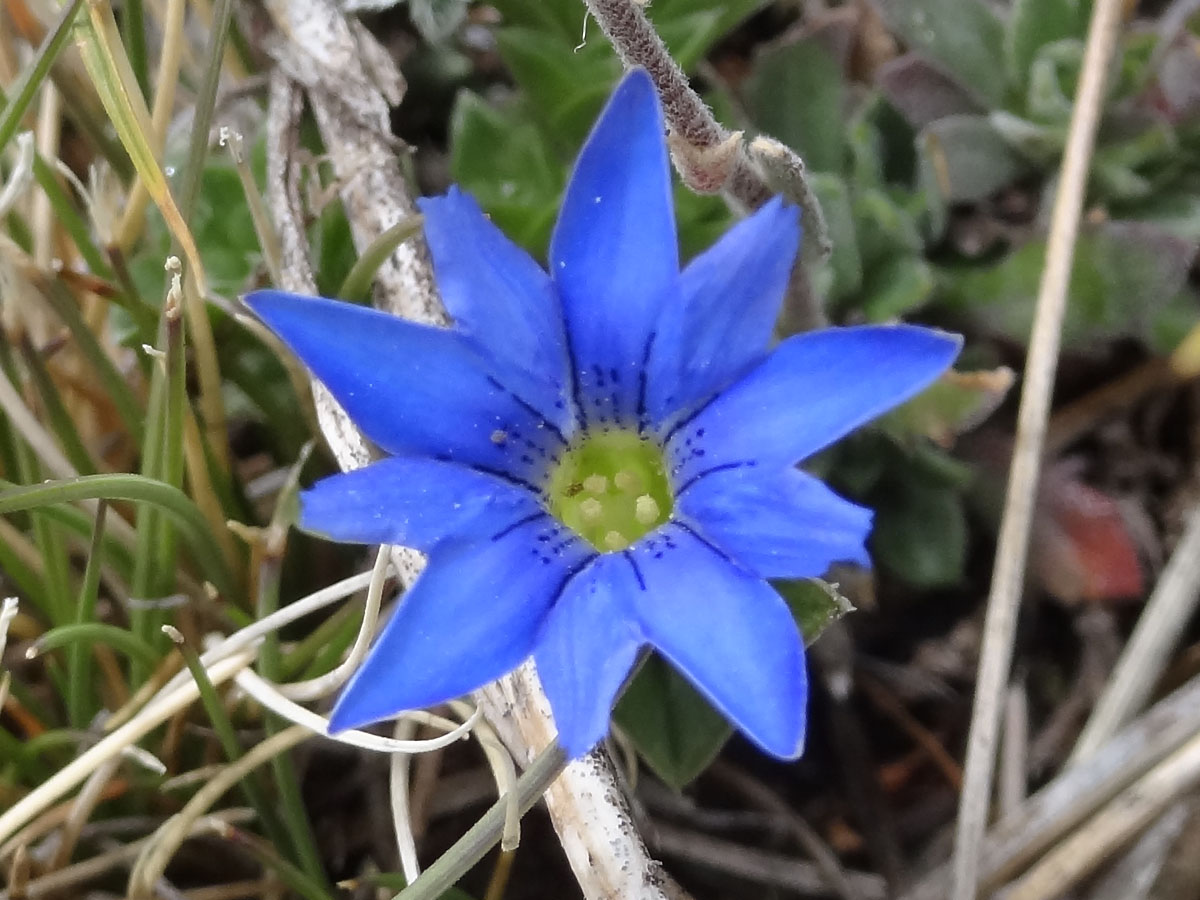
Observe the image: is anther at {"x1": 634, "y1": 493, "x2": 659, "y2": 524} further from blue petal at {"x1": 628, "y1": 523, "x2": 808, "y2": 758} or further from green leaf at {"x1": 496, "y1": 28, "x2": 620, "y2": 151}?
green leaf at {"x1": 496, "y1": 28, "x2": 620, "y2": 151}

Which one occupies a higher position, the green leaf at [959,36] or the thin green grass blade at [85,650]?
the thin green grass blade at [85,650]

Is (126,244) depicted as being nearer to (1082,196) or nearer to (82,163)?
(82,163)

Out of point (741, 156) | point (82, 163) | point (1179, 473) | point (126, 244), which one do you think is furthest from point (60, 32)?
point (1179, 473)

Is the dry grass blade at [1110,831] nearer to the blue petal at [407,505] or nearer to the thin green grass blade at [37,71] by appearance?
the blue petal at [407,505]

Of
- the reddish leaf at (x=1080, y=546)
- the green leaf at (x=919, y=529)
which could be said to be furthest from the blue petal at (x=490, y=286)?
the reddish leaf at (x=1080, y=546)

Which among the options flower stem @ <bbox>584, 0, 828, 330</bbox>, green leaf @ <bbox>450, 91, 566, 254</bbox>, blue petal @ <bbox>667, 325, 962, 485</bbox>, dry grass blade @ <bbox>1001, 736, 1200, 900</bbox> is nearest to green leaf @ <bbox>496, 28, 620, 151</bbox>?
green leaf @ <bbox>450, 91, 566, 254</bbox>

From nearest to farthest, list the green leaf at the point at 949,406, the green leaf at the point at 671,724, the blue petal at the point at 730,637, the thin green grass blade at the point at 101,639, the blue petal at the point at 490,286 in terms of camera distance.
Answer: the blue petal at the point at 730,637, the blue petal at the point at 490,286, the thin green grass blade at the point at 101,639, the green leaf at the point at 671,724, the green leaf at the point at 949,406
